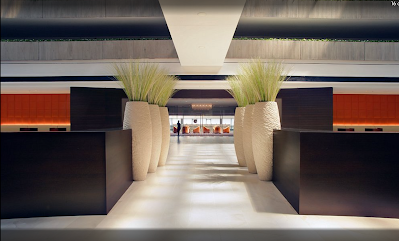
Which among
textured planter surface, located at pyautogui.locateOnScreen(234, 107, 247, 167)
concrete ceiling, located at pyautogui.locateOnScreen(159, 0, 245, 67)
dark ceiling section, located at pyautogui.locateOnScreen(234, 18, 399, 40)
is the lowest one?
textured planter surface, located at pyautogui.locateOnScreen(234, 107, 247, 167)

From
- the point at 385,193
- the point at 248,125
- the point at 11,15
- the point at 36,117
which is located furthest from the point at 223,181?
the point at 36,117

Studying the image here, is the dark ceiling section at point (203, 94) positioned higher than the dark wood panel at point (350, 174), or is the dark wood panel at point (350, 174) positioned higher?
the dark ceiling section at point (203, 94)

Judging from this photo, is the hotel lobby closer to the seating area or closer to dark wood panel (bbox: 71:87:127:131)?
dark wood panel (bbox: 71:87:127:131)

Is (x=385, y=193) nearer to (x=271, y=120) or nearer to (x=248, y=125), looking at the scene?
(x=271, y=120)

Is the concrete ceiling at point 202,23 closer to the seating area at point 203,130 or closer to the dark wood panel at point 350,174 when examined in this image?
the dark wood panel at point 350,174

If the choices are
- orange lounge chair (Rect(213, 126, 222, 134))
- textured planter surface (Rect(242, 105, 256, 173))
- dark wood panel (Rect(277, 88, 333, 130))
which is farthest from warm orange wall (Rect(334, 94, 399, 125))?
textured planter surface (Rect(242, 105, 256, 173))

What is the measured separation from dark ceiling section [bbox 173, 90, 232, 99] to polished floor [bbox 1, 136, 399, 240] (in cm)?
658

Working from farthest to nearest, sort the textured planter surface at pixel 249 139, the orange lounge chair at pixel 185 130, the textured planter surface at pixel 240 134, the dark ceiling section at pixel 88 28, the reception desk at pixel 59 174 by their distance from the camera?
the orange lounge chair at pixel 185 130, the dark ceiling section at pixel 88 28, the textured planter surface at pixel 240 134, the textured planter surface at pixel 249 139, the reception desk at pixel 59 174

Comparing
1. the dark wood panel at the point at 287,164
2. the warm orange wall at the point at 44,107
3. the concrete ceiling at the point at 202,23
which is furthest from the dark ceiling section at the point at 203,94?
the dark wood panel at the point at 287,164

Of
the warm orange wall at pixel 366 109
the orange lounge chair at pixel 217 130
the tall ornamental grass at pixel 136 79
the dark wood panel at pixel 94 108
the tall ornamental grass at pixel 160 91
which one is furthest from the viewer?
the orange lounge chair at pixel 217 130

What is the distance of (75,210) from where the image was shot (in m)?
2.30

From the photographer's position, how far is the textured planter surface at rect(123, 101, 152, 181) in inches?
139

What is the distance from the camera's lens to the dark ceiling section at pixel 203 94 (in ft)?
32.9

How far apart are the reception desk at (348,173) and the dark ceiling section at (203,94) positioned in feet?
25.2
